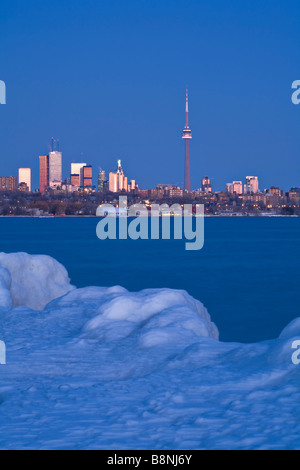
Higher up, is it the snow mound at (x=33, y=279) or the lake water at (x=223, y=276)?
the snow mound at (x=33, y=279)

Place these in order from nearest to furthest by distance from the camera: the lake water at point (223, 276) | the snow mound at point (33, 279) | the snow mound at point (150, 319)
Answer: the snow mound at point (150, 319) < the snow mound at point (33, 279) < the lake water at point (223, 276)

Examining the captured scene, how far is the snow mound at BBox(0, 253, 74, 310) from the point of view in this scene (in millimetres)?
16922

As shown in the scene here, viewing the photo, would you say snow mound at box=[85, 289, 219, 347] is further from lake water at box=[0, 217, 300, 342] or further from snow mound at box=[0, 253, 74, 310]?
lake water at box=[0, 217, 300, 342]

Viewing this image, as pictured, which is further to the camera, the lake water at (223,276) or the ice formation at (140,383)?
the lake water at (223,276)

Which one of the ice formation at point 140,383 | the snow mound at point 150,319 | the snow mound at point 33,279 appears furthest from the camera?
the snow mound at point 33,279

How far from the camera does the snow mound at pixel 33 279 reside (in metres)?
16.9

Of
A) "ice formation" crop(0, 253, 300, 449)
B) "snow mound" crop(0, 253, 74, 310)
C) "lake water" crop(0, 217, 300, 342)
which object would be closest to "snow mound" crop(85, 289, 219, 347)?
"ice formation" crop(0, 253, 300, 449)

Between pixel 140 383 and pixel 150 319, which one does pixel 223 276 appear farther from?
pixel 140 383

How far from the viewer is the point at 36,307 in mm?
16953

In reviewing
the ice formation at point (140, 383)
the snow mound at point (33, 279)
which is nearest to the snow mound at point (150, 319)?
the ice formation at point (140, 383)

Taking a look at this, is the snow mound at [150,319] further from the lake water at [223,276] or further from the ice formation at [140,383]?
the lake water at [223,276]
